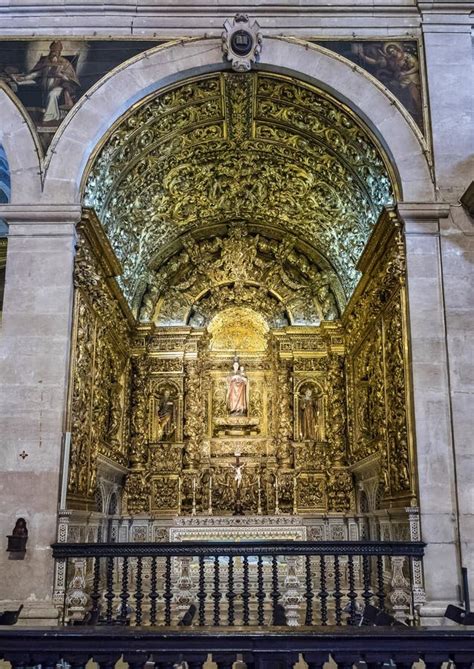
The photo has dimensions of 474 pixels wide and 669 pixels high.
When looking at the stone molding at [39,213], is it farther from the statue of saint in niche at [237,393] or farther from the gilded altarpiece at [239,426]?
the statue of saint in niche at [237,393]

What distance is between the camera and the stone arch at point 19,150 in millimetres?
11516

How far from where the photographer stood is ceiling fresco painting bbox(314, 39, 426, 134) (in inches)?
476

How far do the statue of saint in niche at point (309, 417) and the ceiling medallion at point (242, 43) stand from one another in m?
8.99

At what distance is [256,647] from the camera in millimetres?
3807

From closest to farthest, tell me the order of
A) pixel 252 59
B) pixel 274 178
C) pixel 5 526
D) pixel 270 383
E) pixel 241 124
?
pixel 5 526 → pixel 252 59 → pixel 241 124 → pixel 274 178 → pixel 270 383

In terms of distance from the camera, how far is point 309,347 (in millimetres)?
18812

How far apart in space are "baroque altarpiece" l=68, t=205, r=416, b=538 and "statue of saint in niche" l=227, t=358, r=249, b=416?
0.03 metres

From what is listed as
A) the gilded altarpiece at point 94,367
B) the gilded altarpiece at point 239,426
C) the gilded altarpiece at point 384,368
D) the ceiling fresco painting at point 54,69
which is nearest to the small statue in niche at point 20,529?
the gilded altarpiece at point 94,367

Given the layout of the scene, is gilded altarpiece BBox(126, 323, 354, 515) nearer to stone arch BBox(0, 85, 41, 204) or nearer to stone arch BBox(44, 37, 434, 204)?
stone arch BBox(44, 37, 434, 204)

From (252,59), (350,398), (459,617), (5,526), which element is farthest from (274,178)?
(459,617)

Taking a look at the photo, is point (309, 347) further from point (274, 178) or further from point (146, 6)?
point (146, 6)

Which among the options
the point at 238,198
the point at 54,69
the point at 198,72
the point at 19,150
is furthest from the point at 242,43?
the point at 238,198

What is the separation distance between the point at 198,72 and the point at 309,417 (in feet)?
30.7

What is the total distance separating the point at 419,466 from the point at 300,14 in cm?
798
